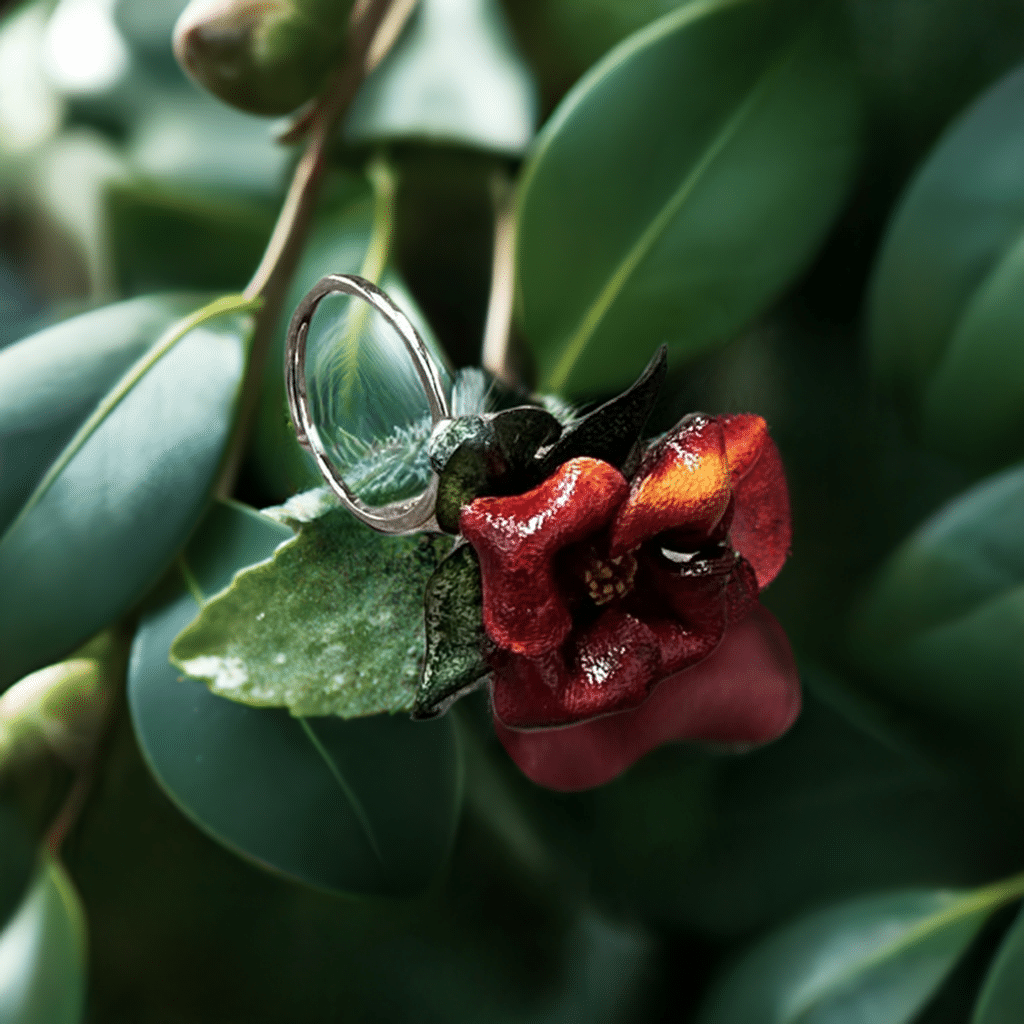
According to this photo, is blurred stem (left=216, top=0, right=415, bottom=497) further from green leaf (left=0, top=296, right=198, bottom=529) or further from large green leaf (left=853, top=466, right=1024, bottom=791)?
large green leaf (left=853, top=466, right=1024, bottom=791)

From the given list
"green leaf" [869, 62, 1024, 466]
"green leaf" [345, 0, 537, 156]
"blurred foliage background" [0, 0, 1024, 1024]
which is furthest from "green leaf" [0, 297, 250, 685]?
"green leaf" [869, 62, 1024, 466]

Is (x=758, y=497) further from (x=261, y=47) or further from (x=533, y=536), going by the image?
(x=261, y=47)

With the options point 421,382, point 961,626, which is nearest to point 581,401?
point 421,382

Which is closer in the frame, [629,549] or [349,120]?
[629,549]

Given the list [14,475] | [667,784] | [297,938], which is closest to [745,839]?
[667,784]

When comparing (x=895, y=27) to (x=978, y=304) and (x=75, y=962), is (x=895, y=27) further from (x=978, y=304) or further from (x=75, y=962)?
(x=75, y=962)
